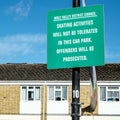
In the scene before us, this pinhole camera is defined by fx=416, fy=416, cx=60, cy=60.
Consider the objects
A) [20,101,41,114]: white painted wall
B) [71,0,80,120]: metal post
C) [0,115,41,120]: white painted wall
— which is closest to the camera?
[71,0,80,120]: metal post

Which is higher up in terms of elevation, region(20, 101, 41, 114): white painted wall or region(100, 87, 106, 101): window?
region(100, 87, 106, 101): window

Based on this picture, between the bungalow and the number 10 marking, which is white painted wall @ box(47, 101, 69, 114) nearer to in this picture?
the bungalow

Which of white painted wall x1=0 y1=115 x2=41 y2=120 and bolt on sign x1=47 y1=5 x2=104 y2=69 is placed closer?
bolt on sign x1=47 y1=5 x2=104 y2=69

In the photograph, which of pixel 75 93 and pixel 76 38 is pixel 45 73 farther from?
pixel 75 93

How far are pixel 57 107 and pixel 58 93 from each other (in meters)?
1.26

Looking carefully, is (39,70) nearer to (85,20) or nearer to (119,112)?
(119,112)

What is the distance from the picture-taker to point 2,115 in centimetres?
3803

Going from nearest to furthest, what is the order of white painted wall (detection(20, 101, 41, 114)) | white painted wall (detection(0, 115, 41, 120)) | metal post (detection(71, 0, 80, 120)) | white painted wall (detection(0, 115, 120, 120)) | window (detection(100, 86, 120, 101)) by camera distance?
1. metal post (detection(71, 0, 80, 120))
2. white painted wall (detection(0, 115, 120, 120))
3. window (detection(100, 86, 120, 101))
4. white painted wall (detection(0, 115, 41, 120))
5. white painted wall (detection(20, 101, 41, 114))

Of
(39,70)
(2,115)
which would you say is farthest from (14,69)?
(2,115)

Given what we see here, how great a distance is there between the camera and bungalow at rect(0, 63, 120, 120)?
36.8m

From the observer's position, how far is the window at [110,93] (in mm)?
36781

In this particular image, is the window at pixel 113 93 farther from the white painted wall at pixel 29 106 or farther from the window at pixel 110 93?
the white painted wall at pixel 29 106

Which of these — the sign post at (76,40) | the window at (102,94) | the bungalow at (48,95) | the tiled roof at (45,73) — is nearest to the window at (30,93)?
the bungalow at (48,95)

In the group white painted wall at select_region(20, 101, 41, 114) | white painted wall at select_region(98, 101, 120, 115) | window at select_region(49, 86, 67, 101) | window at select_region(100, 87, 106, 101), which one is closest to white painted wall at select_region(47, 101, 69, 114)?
window at select_region(49, 86, 67, 101)
